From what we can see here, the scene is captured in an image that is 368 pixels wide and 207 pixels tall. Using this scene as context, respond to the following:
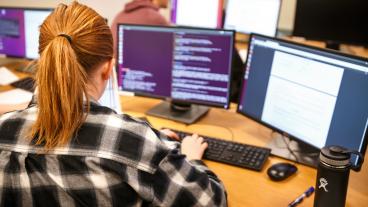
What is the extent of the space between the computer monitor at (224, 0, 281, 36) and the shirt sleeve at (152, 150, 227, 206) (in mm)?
1688

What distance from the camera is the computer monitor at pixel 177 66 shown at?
169cm

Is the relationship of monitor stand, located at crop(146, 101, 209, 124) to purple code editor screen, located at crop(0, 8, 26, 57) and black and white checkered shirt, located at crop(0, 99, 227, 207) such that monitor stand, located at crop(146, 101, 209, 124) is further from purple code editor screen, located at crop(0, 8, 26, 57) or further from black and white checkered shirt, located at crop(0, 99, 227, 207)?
purple code editor screen, located at crop(0, 8, 26, 57)

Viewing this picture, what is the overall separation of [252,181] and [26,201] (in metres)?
0.70

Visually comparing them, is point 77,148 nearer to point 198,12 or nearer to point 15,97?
point 15,97

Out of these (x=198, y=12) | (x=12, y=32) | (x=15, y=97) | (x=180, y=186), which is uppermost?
(x=198, y=12)

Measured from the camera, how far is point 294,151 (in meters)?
1.51

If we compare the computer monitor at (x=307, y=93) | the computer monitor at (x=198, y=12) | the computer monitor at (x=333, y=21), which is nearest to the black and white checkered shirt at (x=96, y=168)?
the computer monitor at (x=307, y=93)

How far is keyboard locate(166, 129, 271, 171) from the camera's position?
1397 millimetres

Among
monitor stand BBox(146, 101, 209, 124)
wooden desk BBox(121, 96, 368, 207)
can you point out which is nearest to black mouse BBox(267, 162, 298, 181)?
wooden desk BBox(121, 96, 368, 207)

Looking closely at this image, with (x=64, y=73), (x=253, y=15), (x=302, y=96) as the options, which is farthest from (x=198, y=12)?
(x=64, y=73)

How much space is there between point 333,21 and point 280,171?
5.70 ft

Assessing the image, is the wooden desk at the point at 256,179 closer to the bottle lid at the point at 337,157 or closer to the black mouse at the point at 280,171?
the black mouse at the point at 280,171

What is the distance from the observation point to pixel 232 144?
1.51 meters

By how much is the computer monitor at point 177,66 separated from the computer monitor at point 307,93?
0.13 meters
